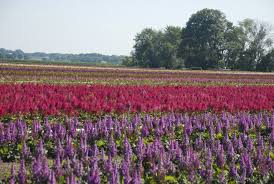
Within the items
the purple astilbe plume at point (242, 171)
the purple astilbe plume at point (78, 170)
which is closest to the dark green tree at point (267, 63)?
the purple astilbe plume at point (242, 171)

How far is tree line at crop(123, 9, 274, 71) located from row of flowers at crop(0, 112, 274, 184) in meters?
71.1

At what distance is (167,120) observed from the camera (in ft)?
41.5

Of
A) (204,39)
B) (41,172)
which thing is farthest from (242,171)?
(204,39)

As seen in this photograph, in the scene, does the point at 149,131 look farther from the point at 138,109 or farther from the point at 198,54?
the point at 198,54

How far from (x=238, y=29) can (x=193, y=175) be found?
91.5m

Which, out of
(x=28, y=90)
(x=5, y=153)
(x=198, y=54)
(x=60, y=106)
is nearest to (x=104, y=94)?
(x=28, y=90)

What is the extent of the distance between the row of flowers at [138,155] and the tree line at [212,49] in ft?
233

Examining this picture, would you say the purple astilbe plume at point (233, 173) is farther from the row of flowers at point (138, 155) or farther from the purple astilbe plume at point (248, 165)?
the purple astilbe plume at point (248, 165)

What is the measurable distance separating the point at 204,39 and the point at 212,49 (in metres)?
2.74

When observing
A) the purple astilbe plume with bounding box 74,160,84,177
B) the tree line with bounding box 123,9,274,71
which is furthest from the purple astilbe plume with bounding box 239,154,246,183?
the tree line with bounding box 123,9,274,71

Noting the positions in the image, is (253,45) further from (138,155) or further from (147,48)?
(138,155)

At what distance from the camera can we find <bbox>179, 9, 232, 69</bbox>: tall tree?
84.8 m

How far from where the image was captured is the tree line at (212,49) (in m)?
85.1

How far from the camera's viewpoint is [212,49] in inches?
3420
